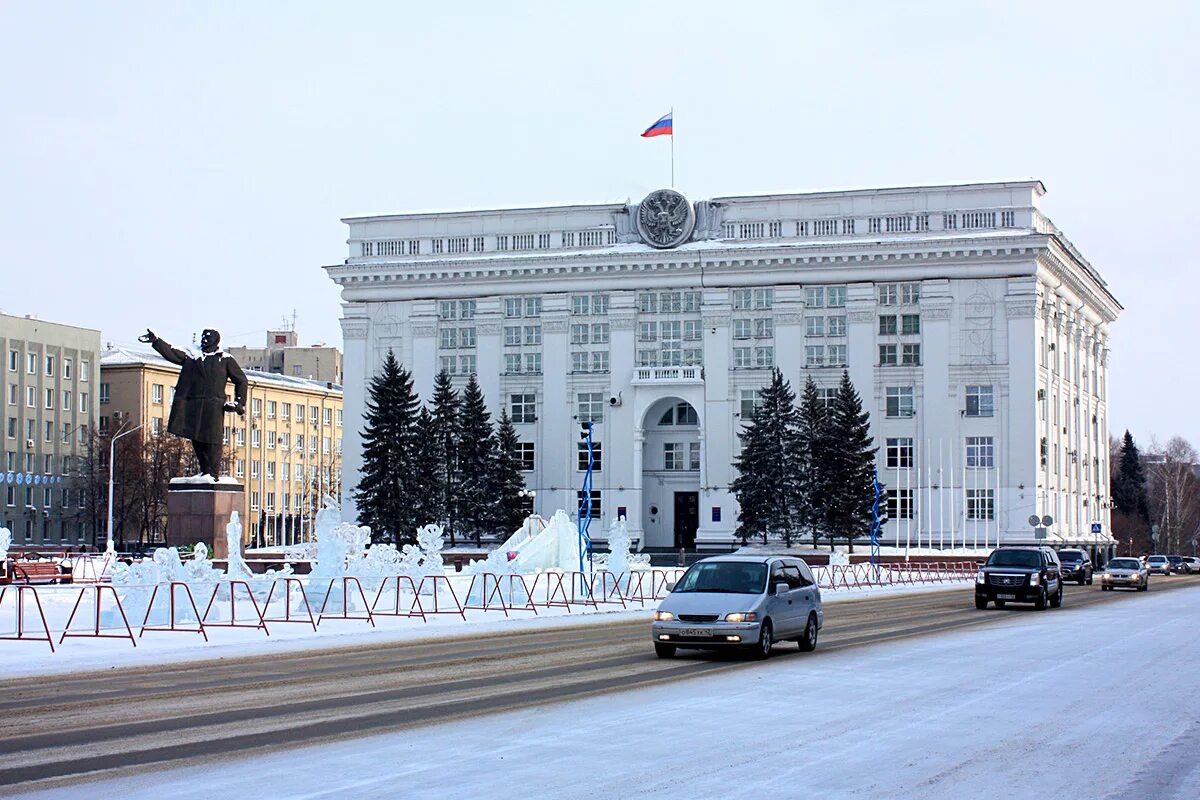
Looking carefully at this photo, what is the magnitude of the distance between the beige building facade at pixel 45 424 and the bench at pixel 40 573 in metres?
57.9

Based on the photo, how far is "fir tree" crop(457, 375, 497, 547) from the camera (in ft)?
277

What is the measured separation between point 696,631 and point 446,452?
63633mm

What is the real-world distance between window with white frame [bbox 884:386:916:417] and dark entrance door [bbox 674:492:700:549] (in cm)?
1270

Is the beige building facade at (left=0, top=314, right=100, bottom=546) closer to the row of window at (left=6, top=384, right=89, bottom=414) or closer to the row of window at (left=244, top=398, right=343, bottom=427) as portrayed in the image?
the row of window at (left=6, top=384, right=89, bottom=414)

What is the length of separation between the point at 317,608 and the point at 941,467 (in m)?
56.4

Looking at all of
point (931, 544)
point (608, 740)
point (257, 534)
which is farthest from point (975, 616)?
point (257, 534)

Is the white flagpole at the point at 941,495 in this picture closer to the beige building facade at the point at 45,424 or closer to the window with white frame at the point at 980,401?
the window with white frame at the point at 980,401

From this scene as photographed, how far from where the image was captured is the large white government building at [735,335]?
278 feet

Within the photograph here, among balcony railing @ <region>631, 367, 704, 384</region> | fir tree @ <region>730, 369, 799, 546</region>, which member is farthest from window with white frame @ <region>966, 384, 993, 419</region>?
balcony railing @ <region>631, 367, 704, 384</region>

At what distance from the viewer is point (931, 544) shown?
8438 centimetres

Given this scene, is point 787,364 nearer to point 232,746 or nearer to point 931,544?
point 931,544

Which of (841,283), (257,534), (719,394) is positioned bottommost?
(257,534)

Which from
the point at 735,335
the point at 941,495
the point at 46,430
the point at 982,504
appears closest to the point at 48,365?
the point at 46,430

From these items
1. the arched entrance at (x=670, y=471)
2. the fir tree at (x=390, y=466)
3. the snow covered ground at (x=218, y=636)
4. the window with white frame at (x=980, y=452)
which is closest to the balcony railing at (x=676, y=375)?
the arched entrance at (x=670, y=471)
